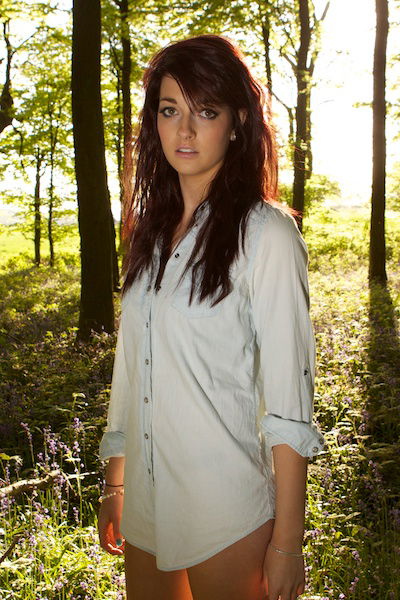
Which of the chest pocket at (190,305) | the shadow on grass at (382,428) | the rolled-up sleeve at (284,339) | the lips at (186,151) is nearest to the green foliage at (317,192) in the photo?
the shadow on grass at (382,428)

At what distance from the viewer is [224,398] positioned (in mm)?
1900

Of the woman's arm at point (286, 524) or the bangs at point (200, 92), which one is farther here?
the bangs at point (200, 92)

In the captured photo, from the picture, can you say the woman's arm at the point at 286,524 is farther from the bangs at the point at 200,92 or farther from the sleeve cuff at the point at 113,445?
the bangs at the point at 200,92

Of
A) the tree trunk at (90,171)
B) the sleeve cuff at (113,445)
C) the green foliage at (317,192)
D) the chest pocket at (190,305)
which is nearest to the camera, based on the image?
the chest pocket at (190,305)

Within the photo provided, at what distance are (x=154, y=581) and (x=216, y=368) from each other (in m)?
0.78

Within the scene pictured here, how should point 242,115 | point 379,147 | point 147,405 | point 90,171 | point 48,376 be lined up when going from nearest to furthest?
point 147,405, point 242,115, point 48,376, point 90,171, point 379,147

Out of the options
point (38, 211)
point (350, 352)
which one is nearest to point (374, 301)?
point (350, 352)

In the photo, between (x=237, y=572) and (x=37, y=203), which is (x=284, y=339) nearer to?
(x=237, y=572)

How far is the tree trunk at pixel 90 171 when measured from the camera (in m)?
9.07

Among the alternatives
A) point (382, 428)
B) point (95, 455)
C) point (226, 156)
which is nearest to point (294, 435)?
point (226, 156)

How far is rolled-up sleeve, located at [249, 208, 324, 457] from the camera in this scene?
178 cm

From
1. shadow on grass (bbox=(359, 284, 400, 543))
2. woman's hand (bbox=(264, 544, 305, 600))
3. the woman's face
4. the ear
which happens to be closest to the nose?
the woman's face

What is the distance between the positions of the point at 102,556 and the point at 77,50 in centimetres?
758

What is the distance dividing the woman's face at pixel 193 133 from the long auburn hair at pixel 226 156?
0.09 ft
